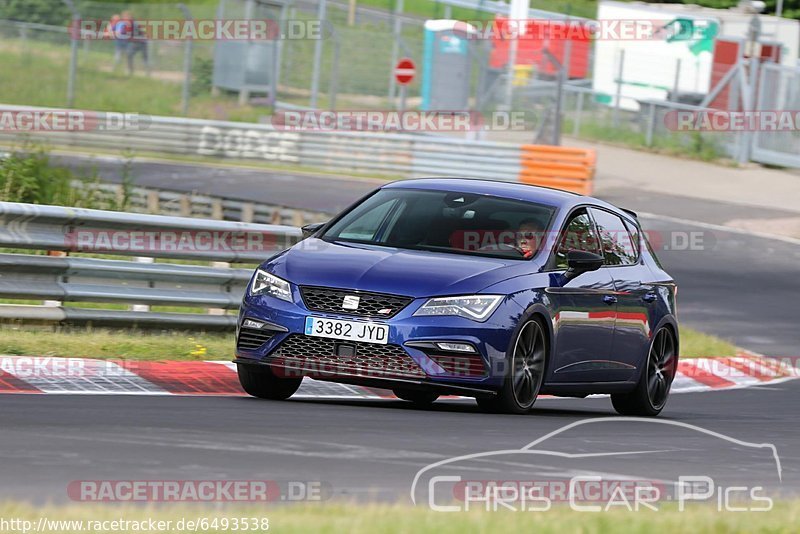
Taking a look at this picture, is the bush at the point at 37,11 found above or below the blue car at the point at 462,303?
above

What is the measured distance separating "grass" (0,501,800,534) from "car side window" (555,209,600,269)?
4.43m

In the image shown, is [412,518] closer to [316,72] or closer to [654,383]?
[654,383]

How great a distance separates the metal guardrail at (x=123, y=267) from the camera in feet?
38.6

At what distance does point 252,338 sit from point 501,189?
2.14m

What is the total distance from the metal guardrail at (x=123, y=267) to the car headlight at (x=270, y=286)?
2.59 m

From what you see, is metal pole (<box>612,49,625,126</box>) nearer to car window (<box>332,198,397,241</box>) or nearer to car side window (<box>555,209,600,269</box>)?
car side window (<box>555,209,600,269</box>)

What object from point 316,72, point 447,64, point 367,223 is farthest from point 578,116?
point 367,223

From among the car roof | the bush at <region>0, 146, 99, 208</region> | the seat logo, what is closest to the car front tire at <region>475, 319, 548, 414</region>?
the seat logo

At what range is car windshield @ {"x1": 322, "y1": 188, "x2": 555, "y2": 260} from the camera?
10.1 metres

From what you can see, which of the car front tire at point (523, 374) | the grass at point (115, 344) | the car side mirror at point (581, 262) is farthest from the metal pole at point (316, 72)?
the car front tire at point (523, 374)

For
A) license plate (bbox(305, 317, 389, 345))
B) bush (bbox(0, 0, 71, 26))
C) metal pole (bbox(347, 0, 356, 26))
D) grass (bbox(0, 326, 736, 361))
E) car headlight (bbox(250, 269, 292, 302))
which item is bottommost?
grass (bbox(0, 326, 736, 361))

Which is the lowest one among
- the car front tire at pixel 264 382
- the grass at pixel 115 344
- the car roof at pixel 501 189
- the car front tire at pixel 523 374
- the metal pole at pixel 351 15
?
the grass at pixel 115 344

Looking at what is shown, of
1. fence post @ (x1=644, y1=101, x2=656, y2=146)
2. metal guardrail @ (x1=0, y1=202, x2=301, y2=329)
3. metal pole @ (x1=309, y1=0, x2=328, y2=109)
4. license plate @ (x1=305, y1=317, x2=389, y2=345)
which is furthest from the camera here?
fence post @ (x1=644, y1=101, x2=656, y2=146)

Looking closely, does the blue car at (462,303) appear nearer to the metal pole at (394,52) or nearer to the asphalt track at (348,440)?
the asphalt track at (348,440)
